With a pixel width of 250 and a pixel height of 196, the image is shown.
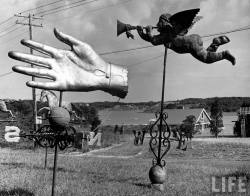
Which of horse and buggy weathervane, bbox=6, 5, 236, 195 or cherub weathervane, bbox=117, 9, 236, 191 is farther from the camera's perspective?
cherub weathervane, bbox=117, 9, 236, 191

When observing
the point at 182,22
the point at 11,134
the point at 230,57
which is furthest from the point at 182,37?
the point at 11,134

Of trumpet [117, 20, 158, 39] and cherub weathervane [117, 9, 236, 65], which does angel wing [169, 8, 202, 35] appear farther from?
trumpet [117, 20, 158, 39]

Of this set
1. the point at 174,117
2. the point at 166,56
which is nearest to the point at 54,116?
the point at 166,56

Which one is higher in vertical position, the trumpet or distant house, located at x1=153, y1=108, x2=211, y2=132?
the trumpet

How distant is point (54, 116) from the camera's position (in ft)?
19.0

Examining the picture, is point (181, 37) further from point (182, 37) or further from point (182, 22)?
point (182, 22)

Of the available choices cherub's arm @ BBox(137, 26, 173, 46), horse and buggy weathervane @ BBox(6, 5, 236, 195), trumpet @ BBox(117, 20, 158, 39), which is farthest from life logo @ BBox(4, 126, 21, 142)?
cherub's arm @ BBox(137, 26, 173, 46)

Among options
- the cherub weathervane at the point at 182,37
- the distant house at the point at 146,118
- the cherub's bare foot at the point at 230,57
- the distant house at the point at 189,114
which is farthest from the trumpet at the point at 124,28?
the distant house at the point at 189,114

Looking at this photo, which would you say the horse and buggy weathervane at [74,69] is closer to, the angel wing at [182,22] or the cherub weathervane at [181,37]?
the cherub weathervane at [181,37]

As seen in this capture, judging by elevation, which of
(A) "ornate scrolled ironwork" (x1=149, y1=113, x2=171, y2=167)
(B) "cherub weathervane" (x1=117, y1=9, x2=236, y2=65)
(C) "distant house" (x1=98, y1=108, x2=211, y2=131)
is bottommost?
(A) "ornate scrolled ironwork" (x1=149, y1=113, x2=171, y2=167)

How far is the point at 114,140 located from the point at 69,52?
110ft

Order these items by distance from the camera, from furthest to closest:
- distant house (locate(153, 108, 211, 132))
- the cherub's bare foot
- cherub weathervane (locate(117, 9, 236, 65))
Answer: distant house (locate(153, 108, 211, 132)) → cherub weathervane (locate(117, 9, 236, 65)) → the cherub's bare foot

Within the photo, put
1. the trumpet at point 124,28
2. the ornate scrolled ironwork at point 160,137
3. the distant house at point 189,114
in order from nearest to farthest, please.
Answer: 1. the trumpet at point 124,28
2. the ornate scrolled ironwork at point 160,137
3. the distant house at point 189,114

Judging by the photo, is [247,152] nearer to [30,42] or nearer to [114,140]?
[114,140]
